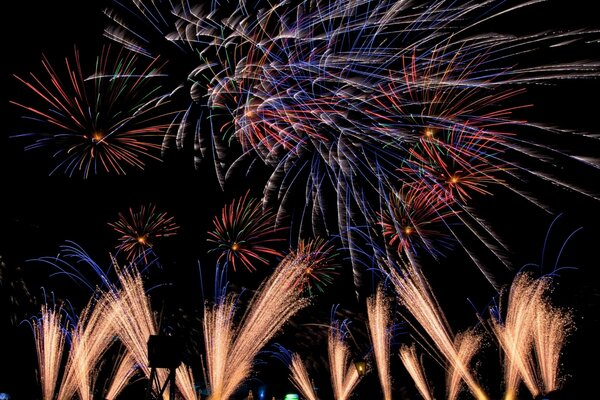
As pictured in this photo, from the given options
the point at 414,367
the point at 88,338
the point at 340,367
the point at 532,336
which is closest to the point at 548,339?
the point at 532,336

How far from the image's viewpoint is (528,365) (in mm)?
18656

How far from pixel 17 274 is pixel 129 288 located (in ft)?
14.2

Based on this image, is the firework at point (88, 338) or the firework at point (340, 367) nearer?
the firework at point (88, 338)

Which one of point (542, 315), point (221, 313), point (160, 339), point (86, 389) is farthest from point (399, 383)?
point (160, 339)

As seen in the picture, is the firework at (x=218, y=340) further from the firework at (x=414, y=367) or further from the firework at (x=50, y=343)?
the firework at (x=414, y=367)

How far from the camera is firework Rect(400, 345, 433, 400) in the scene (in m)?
24.6

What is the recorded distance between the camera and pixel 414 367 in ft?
82.9

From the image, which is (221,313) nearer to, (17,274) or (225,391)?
(225,391)

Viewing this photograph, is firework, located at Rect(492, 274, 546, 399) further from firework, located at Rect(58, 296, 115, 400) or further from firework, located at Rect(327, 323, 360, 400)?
firework, located at Rect(58, 296, 115, 400)

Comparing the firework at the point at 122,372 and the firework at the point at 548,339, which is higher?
the firework at the point at 122,372

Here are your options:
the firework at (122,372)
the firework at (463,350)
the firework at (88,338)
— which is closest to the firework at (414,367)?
the firework at (463,350)

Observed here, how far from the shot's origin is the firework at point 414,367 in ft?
80.7

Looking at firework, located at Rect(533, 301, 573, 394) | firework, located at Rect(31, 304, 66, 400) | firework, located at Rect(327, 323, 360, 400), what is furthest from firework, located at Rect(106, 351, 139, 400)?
firework, located at Rect(533, 301, 573, 394)

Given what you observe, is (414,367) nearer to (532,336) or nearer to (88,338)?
(532,336)
